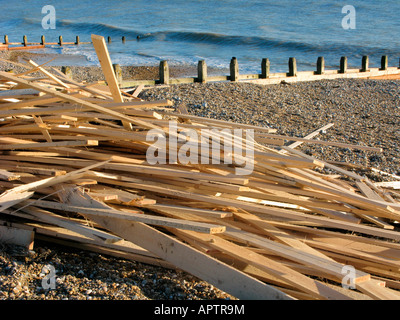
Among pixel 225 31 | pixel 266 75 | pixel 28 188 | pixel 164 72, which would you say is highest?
pixel 225 31

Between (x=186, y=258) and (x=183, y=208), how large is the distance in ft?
1.52

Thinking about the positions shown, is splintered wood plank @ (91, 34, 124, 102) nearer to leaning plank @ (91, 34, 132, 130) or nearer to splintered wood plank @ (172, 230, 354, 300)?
leaning plank @ (91, 34, 132, 130)

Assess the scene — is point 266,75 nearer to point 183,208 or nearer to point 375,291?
point 183,208

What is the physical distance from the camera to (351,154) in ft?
21.3

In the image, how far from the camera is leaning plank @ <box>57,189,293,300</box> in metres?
2.71

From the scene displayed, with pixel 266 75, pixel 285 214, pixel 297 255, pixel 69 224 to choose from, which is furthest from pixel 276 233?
pixel 266 75

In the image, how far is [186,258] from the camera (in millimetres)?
2918

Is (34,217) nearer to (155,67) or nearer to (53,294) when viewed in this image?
(53,294)

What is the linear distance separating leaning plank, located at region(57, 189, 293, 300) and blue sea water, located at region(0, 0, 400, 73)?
21926 millimetres

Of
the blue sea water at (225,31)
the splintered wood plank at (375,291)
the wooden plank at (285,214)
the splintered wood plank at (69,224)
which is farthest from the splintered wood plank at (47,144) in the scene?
the blue sea water at (225,31)

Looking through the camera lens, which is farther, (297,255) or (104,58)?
(104,58)

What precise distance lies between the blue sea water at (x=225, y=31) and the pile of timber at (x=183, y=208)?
21117mm

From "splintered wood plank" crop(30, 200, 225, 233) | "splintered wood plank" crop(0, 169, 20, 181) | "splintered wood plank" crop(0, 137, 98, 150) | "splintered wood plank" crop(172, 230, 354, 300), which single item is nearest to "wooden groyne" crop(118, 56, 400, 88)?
"splintered wood plank" crop(0, 137, 98, 150)
